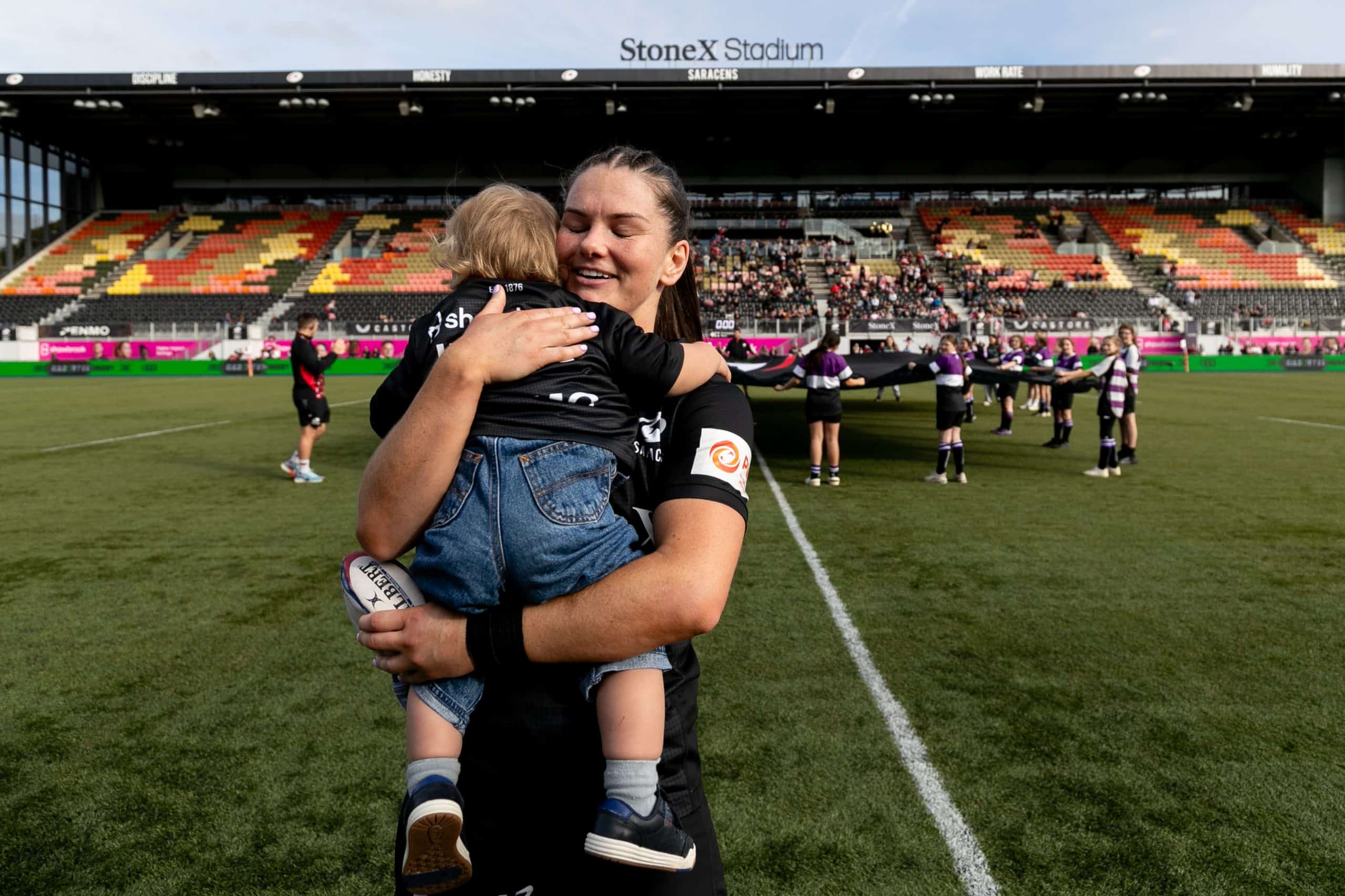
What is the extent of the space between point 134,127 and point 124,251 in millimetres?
7251

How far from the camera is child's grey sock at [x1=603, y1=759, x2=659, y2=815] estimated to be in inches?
57.7

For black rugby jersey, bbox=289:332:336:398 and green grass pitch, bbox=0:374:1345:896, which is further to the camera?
black rugby jersey, bbox=289:332:336:398

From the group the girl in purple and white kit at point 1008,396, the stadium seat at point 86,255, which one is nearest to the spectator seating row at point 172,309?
the stadium seat at point 86,255

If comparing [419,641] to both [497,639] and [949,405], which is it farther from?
[949,405]

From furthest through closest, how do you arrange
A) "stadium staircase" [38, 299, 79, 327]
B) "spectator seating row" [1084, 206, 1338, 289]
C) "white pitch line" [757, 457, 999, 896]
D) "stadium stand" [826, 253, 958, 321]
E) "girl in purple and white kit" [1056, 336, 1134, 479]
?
"spectator seating row" [1084, 206, 1338, 289]
"stadium stand" [826, 253, 958, 321]
"stadium staircase" [38, 299, 79, 327]
"girl in purple and white kit" [1056, 336, 1134, 479]
"white pitch line" [757, 457, 999, 896]

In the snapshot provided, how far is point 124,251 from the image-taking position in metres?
49.9

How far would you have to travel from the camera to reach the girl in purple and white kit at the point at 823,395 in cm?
1066

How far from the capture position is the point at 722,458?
1.53 metres

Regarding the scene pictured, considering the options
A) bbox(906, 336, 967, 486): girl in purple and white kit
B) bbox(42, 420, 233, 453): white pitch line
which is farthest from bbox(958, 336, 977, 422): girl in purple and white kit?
bbox(42, 420, 233, 453): white pitch line

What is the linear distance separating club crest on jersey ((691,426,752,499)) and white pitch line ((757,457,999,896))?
2.06 m

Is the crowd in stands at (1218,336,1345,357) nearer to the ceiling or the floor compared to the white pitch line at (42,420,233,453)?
nearer to the ceiling

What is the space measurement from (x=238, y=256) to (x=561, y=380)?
5509 cm

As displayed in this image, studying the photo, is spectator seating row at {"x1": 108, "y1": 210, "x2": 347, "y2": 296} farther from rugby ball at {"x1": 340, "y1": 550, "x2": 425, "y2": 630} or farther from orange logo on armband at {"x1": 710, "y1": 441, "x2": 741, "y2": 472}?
orange logo on armband at {"x1": 710, "y1": 441, "x2": 741, "y2": 472}

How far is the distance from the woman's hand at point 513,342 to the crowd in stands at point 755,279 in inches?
1548
